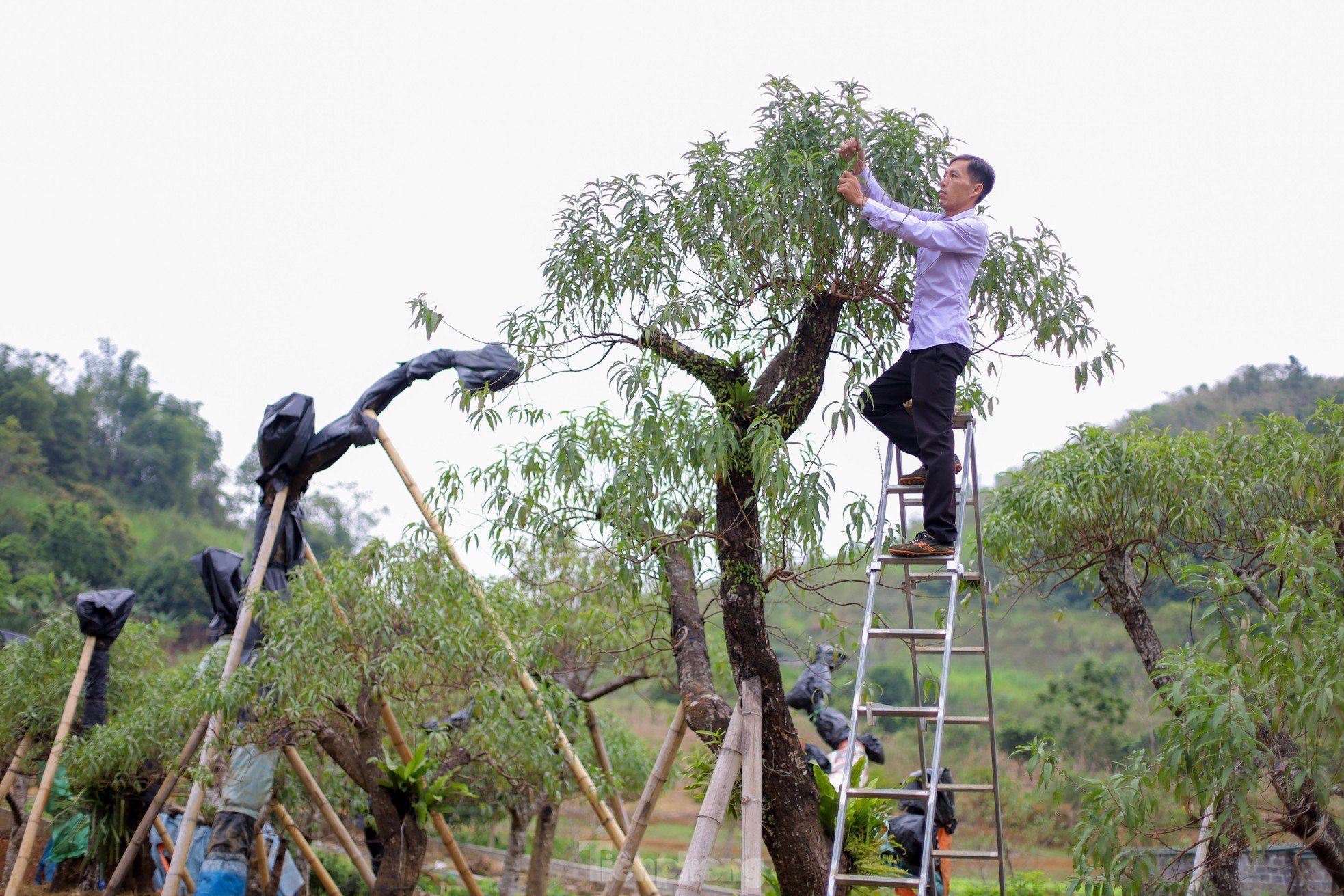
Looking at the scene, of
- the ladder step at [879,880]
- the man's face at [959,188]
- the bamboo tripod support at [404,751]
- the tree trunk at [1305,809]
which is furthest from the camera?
the bamboo tripod support at [404,751]

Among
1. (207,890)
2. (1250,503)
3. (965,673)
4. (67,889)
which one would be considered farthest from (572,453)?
(965,673)

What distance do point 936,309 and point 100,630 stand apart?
7.97m

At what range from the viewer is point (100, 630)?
9.01m

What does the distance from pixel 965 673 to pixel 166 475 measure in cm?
3162

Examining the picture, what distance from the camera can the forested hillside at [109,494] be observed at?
28.6m

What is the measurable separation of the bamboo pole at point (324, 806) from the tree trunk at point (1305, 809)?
5.35 m

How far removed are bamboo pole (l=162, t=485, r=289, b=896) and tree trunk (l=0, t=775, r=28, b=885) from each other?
296 centimetres

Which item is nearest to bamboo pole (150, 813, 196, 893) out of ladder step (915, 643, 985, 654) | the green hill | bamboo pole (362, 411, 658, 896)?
bamboo pole (362, 411, 658, 896)

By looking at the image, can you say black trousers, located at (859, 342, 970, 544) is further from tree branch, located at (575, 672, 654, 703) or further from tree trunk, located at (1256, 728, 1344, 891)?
tree branch, located at (575, 672, 654, 703)

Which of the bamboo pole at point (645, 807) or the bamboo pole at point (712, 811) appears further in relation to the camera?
the bamboo pole at point (645, 807)

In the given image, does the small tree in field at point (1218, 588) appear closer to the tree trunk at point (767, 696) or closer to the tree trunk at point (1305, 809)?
the tree trunk at point (1305, 809)

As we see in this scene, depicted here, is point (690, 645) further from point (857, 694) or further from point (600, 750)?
point (600, 750)

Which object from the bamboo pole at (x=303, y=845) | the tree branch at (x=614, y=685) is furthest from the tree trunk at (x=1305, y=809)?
the bamboo pole at (x=303, y=845)

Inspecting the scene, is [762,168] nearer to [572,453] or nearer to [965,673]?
[572,453]
